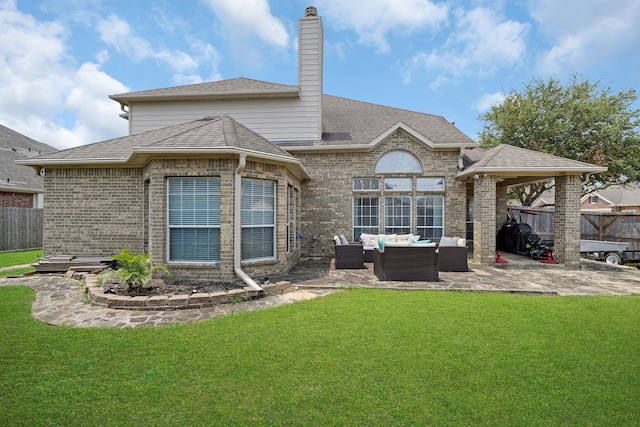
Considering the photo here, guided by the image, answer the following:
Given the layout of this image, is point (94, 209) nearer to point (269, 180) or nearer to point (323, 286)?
point (269, 180)

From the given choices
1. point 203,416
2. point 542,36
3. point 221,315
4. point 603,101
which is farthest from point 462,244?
point 603,101

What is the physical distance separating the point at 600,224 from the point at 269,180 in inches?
580

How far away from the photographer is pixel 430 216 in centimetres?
1098

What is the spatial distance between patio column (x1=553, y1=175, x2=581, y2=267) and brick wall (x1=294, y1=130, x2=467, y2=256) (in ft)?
9.20

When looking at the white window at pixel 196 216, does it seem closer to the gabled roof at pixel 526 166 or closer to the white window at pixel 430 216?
the white window at pixel 430 216

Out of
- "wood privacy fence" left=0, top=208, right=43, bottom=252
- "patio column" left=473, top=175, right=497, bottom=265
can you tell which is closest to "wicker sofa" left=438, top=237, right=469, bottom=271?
"patio column" left=473, top=175, right=497, bottom=265

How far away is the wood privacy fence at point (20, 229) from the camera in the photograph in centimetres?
1247

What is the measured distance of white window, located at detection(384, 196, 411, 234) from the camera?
11000 millimetres

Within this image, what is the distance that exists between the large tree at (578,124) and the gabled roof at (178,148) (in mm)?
17212

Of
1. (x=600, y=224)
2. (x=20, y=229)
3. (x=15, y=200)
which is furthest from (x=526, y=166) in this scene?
(x=15, y=200)

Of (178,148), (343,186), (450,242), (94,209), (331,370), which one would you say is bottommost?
(331,370)

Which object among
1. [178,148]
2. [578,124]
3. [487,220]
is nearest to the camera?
[178,148]

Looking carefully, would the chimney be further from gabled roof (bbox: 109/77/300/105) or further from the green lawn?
the green lawn

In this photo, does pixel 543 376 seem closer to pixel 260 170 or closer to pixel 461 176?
pixel 260 170
